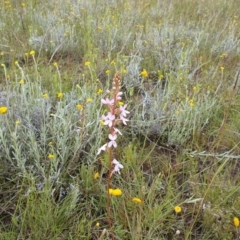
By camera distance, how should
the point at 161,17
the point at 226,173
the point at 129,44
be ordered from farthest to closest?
the point at 161,17, the point at 129,44, the point at 226,173

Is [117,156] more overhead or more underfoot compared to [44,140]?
more underfoot

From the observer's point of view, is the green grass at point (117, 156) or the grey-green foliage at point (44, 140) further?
the grey-green foliage at point (44, 140)

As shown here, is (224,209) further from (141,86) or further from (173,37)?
(173,37)

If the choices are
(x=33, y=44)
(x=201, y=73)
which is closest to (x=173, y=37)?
(x=201, y=73)

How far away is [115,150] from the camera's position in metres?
1.78

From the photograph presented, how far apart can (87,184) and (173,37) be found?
241 cm

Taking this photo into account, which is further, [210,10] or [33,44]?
[210,10]

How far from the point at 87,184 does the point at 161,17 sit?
3283mm

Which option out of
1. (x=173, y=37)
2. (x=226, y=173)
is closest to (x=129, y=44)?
(x=173, y=37)

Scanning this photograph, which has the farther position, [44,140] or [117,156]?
[117,156]

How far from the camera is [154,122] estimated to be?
198 cm

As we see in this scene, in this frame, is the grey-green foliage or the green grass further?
the grey-green foliage

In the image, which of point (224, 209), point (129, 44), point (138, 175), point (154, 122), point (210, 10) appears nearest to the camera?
point (224, 209)

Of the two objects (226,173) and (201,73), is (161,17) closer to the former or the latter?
(201,73)
